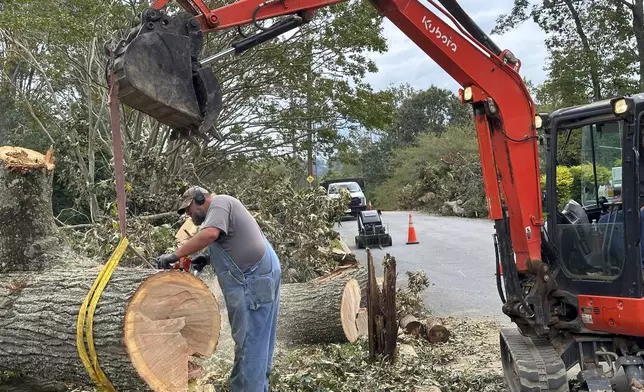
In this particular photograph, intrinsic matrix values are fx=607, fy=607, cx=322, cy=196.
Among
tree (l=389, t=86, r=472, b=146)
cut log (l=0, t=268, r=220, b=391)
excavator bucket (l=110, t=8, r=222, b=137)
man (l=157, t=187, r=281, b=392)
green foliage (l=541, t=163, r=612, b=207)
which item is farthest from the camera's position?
tree (l=389, t=86, r=472, b=146)

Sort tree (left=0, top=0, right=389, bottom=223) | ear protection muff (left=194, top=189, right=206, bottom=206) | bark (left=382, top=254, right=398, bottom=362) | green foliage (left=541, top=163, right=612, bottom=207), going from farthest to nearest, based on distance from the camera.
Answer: tree (left=0, top=0, right=389, bottom=223), bark (left=382, top=254, right=398, bottom=362), green foliage (left=541, top=163, right=612, bottom=207), ear protection muff (left=194, top=189, right=206, bottom=206)

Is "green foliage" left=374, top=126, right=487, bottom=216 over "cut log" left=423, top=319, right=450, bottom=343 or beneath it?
over

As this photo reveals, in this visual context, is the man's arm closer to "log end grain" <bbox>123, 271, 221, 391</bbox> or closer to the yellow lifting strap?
"log end grain" <bbox>123, 271, 221, 391</bbox>

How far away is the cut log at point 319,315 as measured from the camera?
5.92 m

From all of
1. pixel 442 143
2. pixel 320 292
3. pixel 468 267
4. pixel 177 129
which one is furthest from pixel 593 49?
pixel 177 129

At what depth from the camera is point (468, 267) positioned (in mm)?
11562

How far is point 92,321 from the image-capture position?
3.73m

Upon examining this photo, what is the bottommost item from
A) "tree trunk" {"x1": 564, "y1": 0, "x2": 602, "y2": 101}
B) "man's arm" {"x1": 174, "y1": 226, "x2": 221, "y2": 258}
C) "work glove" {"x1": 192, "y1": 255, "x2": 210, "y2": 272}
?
"work glove" {"x1": 192, "y1": 255, "x2": 210, "y2": 272}

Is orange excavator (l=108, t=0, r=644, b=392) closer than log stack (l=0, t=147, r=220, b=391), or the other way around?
log stack (l=0, t=147, r=220, b=391)

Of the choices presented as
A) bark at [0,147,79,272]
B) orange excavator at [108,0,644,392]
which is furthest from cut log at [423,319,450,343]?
bark at [0,147,79,272]

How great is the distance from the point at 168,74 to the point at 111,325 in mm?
1548

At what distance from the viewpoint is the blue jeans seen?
13.5 feet

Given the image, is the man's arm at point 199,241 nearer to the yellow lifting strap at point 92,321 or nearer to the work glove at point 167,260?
the work glove at point 167,260

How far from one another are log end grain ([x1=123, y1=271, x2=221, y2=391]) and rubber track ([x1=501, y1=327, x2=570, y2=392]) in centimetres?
215
